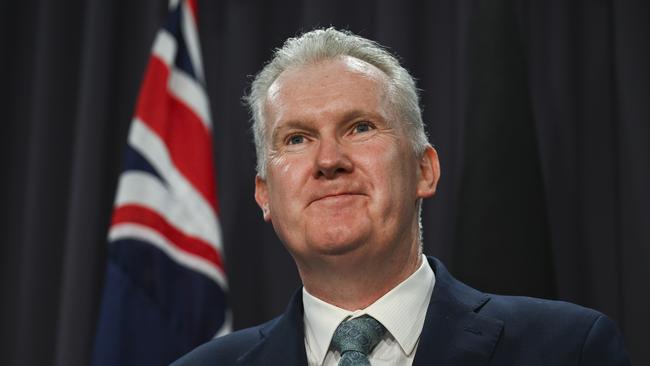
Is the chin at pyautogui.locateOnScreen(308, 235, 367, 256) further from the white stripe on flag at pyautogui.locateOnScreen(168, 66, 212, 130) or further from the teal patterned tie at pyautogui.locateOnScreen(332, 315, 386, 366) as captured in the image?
the white stripe on flag at pyautogui.locateOnScreen(168, 66, 212, 130)

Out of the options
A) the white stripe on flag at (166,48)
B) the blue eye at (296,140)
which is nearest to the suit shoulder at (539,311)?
the blue eye at (296,140)

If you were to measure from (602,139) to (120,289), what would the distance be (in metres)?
1.73

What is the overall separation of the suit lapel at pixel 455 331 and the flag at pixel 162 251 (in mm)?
1411

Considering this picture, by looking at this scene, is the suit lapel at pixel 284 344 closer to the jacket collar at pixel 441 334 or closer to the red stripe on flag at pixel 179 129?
the jacket collar at pixel 441 334

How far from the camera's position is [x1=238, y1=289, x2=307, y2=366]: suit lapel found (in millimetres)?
1816

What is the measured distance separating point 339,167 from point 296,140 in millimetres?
152

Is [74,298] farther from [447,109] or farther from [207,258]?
[447,109]

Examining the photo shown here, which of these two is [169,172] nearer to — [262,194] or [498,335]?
[262,194]

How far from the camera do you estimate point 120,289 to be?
3043 mm

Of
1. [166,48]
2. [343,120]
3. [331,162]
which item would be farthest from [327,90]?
[166,48]

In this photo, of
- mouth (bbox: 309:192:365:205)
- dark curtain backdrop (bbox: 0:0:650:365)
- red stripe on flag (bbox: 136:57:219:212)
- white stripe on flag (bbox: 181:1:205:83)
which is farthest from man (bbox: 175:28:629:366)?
white stripe on flag (bbox: 181:1:205:83)

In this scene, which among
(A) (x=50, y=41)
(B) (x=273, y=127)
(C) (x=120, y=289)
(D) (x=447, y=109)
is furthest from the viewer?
(A) (x=50, y=41)

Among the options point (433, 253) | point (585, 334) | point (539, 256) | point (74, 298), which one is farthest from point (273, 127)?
point (74, 298)

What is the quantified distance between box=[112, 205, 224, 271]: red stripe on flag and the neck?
1.24 meters
